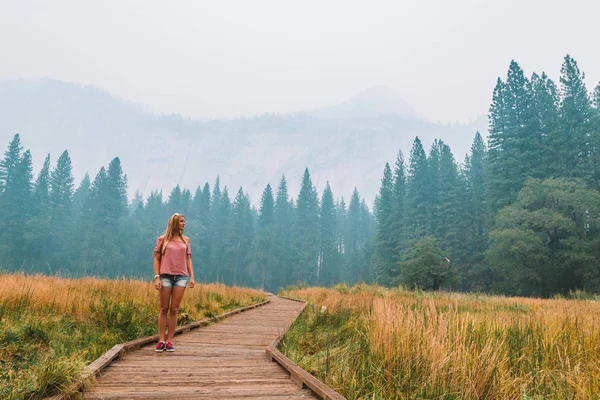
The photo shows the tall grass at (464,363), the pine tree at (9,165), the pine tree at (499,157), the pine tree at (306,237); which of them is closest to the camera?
the tall grass at (464,363)

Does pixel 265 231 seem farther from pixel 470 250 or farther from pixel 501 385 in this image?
pixel 501 385

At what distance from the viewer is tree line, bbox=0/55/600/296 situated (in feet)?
89.8

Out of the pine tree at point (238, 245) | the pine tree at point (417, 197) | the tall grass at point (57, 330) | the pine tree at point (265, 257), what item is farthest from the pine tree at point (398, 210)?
the tall grass at point (57, 330)

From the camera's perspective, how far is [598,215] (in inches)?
1025

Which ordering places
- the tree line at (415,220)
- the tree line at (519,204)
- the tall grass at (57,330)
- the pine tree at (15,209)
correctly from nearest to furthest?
the tall grass at (57,330), the tree line at (519,204), the tree line at (415,220), the pine tree at (15,209)

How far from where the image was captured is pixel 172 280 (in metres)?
5.30

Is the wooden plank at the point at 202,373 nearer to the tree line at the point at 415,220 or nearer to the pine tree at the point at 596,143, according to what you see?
the tree line at the point at 415,220

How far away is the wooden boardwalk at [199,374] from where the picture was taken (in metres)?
3.09

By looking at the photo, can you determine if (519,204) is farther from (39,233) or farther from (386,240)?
(39,233)

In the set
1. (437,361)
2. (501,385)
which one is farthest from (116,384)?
(501,385)

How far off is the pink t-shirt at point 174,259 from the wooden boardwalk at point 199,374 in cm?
119

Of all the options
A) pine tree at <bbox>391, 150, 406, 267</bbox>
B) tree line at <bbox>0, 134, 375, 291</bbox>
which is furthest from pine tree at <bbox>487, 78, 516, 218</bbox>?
tree line at <bbox>0, 134, 375, 291</bbox>

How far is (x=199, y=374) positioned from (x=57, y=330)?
8.85ft

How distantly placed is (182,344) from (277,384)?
2.69 metres
